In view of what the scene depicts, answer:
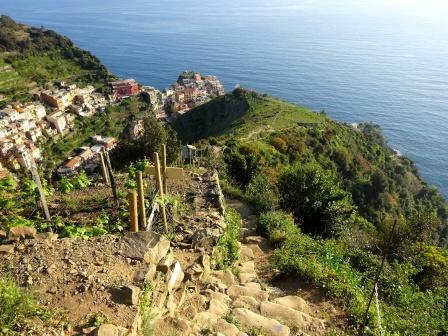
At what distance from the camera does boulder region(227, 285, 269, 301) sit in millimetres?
7283

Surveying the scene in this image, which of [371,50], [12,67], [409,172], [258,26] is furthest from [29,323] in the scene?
[258,26]

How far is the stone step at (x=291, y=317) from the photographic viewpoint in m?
6.63

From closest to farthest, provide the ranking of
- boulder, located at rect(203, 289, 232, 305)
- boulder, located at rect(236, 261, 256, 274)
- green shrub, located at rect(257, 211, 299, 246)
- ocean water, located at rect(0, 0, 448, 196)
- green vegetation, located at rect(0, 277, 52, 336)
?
green vegetation, located at rect(0, 277, 52, 336)
boulder, located at rect(203, 289, 232, 305)
boulder, located at rect(236, 261, 256, 274)
green shrub, located at rect(257, 211, 299, 246)
ocean water, located at rect(0, 0, 448, 196)

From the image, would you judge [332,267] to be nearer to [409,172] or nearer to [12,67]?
[409,172]

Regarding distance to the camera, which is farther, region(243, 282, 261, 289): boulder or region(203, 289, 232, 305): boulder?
region(243, 282, 261, 289): boulder

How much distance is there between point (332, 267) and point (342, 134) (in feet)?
129

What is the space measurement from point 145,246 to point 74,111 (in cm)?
6467

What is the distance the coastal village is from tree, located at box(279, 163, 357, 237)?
26.7m

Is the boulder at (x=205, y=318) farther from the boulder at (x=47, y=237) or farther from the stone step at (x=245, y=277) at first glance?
the boulder at (x=47, y=237)

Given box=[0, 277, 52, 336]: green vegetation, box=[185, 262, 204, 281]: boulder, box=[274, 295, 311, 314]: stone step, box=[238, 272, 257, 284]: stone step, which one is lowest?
box=[238, 272, 257, 284]: stone step

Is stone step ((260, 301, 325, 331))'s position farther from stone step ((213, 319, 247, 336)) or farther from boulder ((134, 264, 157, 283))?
boulder ((134, 264, 157, 283))

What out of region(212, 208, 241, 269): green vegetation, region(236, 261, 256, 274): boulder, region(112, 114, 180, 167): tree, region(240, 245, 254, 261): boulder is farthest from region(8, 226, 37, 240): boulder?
region(112, 114, 180, 167): tree

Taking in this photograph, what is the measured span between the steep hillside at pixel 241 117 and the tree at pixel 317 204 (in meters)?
22.8

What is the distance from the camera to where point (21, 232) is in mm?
6270
